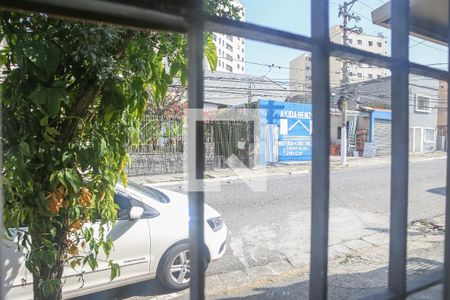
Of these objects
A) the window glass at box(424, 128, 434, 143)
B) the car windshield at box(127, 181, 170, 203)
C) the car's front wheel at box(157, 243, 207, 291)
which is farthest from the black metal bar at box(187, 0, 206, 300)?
the window glass at box(424, 128, 434, 143)

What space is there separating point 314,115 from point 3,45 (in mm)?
1434

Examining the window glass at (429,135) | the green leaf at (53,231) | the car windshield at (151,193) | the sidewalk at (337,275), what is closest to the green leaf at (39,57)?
the green leaf at (53,231)

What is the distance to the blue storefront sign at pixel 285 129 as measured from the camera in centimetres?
1712

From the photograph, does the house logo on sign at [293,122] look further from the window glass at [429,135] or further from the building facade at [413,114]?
the window glass at [429,135]

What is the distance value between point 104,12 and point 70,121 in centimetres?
112

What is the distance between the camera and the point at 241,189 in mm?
9477

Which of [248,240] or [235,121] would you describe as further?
[235,121]

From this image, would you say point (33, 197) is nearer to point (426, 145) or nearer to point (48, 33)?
point (48, 33)

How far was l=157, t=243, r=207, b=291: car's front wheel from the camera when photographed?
3.54 m

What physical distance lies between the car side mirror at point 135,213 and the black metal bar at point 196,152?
290 centimetres

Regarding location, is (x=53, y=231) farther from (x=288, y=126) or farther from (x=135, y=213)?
(x=288, y=126)

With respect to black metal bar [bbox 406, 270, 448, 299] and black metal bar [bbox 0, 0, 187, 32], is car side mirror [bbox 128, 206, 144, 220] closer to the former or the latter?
black metal bar [bbox 406, 270, 448, 299]

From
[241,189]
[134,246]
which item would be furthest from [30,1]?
[241,189]

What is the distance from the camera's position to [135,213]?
342 cm
